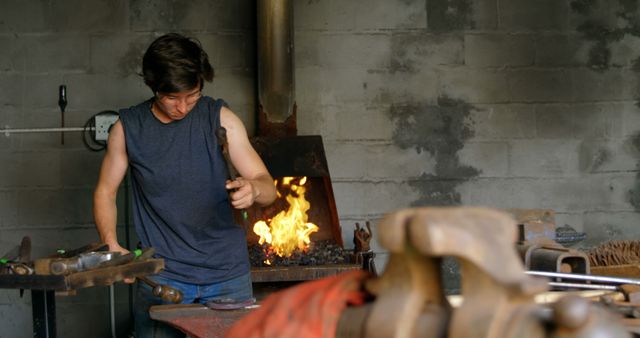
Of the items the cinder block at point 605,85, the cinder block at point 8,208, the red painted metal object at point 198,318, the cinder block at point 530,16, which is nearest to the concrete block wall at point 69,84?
the cinder block at point 8,208

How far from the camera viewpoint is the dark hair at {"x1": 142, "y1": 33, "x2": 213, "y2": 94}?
2947mm

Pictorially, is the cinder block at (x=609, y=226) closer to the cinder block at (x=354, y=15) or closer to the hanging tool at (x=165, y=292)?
the cinder block at (x=354, y=15)

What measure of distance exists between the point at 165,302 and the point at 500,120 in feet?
9.02

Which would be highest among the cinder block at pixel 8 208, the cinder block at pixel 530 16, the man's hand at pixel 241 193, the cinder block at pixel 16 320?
the cinder block at pixel 530 16

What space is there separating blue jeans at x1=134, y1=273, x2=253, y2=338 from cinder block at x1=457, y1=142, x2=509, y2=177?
7.90 ft

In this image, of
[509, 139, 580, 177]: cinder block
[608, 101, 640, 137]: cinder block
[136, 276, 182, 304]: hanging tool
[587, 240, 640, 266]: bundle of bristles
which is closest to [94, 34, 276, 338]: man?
[136, 276, 182, 304]: hanging tool

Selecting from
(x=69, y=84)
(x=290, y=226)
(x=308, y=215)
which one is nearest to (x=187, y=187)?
(x=290, y=226)

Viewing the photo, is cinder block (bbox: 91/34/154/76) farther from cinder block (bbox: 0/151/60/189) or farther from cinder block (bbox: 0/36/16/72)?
cinder block (bbox: 0/151/60/189)

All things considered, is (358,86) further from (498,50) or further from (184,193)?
(184,193)

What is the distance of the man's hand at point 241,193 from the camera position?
2855mm

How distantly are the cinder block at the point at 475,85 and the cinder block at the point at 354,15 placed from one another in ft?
1.29

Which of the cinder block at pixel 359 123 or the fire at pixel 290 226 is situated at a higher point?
the cinder block at pixel 359 123

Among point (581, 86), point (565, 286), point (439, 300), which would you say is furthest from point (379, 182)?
point (439, 300)

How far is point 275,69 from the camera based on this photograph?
190 inches
